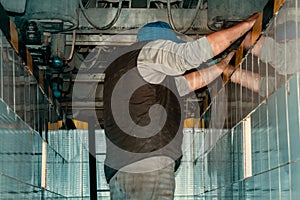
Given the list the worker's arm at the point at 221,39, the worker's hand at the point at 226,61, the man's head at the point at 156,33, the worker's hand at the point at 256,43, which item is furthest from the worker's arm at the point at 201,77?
the worker's arm at the point at 221,39

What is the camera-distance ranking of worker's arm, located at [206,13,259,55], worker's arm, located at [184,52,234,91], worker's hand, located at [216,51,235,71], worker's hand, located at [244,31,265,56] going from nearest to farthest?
1. worker's arm, located at [206,13,259,55]
2. worker's hand, located at [244,31,265,56]
3. worker's arm, located at [184,52,234,91]
4. worker's hand, located at [216,51,235,71]

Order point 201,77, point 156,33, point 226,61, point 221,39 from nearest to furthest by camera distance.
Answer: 1. point 221,39
2. point 156,33
3. point 201,77
4. point 226,61

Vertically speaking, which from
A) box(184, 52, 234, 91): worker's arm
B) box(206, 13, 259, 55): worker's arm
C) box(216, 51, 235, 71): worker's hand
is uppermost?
box(216, 51, 235, 71): worker's hand

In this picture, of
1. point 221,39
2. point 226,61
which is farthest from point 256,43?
point 226,61

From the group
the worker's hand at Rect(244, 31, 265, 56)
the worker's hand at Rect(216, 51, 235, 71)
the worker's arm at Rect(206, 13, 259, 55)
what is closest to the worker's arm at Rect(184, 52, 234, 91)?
the worker's hand at Rect(216, 51, 235, 71)

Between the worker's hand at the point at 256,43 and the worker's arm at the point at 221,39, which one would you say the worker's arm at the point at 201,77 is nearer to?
the worker's hand at the point at 256,43

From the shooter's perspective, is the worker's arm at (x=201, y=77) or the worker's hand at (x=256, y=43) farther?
the worker's arm at (x=201, y=77)

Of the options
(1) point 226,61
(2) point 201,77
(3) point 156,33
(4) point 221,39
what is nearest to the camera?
(4) point 221,39

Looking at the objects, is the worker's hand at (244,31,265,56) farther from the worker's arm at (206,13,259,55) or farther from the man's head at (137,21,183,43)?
the man's head at (137,21,183,43)

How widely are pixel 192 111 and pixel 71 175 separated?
5.77ft

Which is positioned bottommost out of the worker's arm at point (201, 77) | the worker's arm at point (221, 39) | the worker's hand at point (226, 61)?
the worker's arm at point (201, 77)

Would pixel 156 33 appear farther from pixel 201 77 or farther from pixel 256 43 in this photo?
pixel 201 77

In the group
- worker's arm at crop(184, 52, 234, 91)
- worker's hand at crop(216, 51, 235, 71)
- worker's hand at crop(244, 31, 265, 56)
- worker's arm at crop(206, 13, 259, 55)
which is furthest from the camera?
worker's hand at crop(216, 51, 235, 71)

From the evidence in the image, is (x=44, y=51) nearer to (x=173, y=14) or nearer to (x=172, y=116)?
(x=173, y=14)
